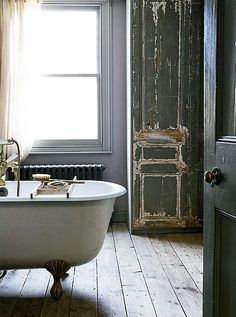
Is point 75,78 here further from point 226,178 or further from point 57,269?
point 226,178

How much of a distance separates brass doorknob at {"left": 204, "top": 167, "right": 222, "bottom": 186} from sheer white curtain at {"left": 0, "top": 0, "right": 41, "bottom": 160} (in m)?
3.14

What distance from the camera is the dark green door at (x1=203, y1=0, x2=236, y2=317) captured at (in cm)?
146

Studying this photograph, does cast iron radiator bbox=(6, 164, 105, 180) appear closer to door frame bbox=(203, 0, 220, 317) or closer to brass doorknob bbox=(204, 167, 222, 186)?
door frame bbox=(203, 0, 220, 317)

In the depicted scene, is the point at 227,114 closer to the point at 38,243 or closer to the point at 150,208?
the point at 38,243

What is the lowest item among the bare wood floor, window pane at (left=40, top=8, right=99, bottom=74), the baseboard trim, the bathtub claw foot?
the bare wood floor

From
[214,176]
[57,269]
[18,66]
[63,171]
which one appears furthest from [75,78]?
[214,176]

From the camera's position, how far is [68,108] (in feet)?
15.6

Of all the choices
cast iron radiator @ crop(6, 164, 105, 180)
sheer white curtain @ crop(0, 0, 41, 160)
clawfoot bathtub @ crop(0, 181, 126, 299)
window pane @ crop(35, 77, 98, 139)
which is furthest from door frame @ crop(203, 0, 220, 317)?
window pane @ crop(35, 77, 98, 139)

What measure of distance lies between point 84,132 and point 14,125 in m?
0.79

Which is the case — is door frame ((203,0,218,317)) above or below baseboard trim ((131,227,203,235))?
above

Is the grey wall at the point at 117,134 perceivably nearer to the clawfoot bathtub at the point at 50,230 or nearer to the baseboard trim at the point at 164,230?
the baseboard trim at the point at 164,230

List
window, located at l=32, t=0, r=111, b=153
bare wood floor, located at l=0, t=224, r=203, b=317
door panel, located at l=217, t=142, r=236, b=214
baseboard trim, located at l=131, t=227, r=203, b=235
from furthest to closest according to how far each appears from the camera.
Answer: window, located at l=32, t=0, r=111, b=153 < baseboard trim, located at l=131, t=227, r=203, b=235 < bare wood floor, located at l=0, t=224, r=203, b=317 < door panel, located at l=217, t=142, r=236, b=214

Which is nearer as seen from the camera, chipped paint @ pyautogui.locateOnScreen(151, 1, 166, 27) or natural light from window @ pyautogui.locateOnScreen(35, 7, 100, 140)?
chipped paint @ pyautogui.locateOnScreen(151, 1, 166, 27)

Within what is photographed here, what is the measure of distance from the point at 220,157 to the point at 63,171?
3.13 metres
